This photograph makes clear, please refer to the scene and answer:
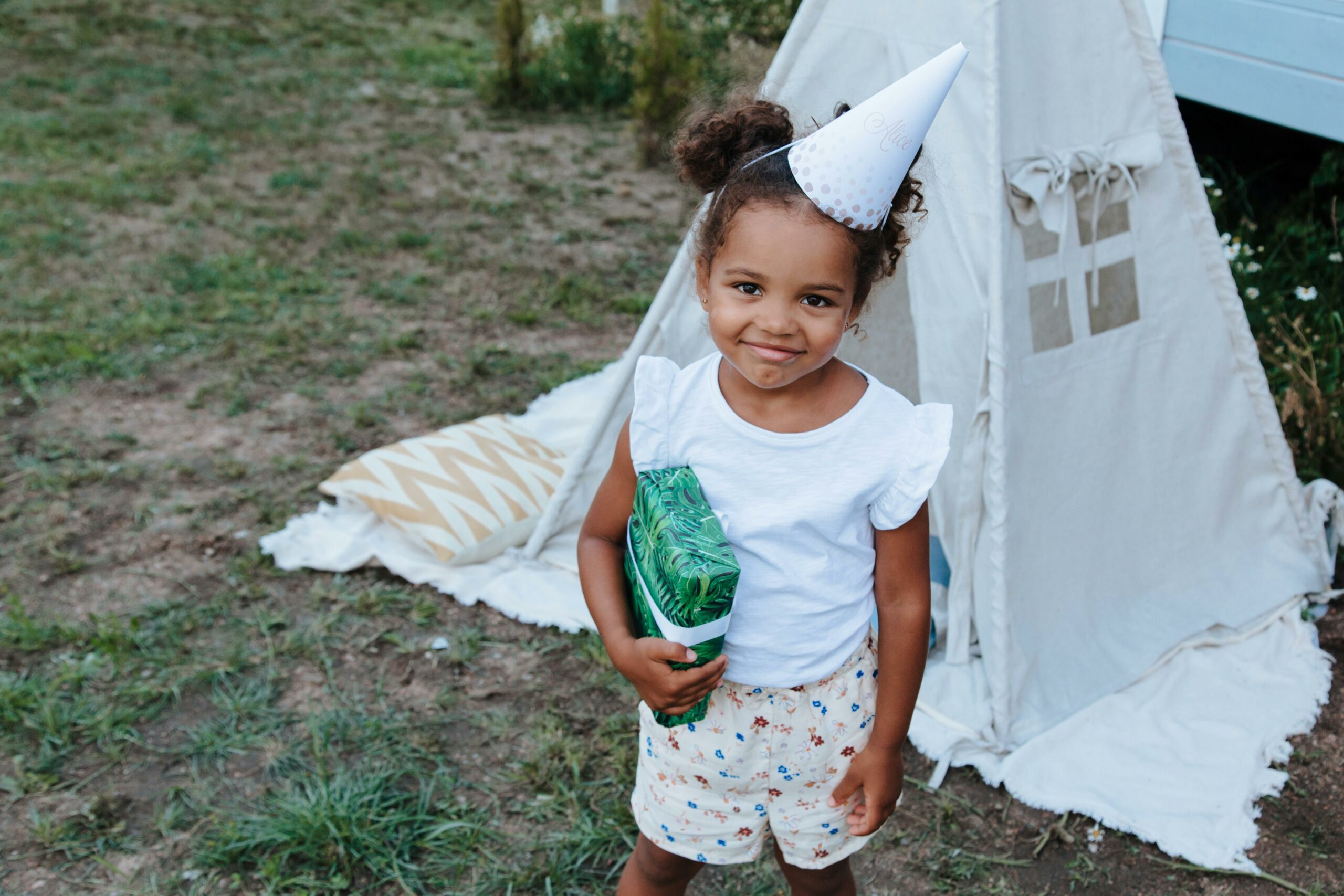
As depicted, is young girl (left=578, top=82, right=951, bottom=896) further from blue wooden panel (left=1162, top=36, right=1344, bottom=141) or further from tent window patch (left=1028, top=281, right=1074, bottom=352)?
blue wooden panel (left=1162, top=36, right=1344, bottom=141)

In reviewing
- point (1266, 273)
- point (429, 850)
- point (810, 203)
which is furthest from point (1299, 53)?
point (429, 850)

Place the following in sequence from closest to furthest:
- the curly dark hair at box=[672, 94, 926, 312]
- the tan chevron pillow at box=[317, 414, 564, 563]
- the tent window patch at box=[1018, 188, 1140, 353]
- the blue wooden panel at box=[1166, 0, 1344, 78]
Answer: the curly dark hair at box=[672, 94, 926, 312]
the tent window patch at box=[1018, 188, 1140, 353]
the tan chevron pillow at box=[317, 414, 564, 563]
the blue wooden panel at box=[1166, 0, 1344, 78]

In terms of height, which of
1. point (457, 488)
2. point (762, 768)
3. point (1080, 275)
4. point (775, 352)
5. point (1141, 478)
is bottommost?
point (457, 488)

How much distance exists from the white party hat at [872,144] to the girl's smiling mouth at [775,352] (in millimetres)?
171

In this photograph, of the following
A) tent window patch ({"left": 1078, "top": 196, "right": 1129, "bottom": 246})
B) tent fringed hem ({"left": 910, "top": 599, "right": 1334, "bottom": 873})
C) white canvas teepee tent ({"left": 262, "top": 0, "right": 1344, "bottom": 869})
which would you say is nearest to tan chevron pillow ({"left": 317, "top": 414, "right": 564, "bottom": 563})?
white canvas teepee tent ({"left": 262, "top": 0, "right": 1344, "bottom": 869})

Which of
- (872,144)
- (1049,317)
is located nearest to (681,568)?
(872,144)

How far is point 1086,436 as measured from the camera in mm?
2557

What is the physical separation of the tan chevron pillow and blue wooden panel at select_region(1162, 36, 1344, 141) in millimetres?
2958

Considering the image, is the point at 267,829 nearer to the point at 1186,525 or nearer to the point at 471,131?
the point at 1186,525

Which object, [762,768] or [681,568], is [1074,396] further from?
[681,568]

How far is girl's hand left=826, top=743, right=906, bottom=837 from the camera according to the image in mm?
1458

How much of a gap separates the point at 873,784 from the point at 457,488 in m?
2.04

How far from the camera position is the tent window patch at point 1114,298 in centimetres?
253

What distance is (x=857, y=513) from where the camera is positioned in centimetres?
139
